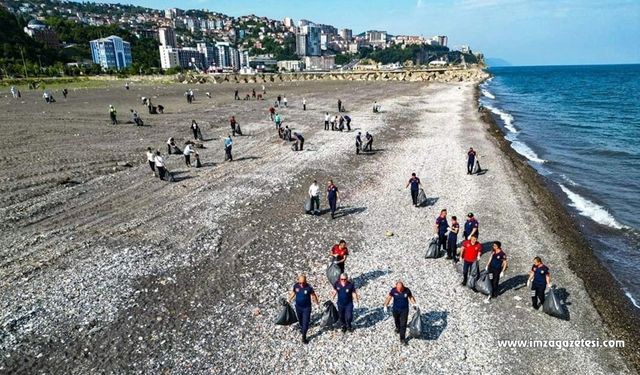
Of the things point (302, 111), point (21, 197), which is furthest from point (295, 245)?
point (302, 111)

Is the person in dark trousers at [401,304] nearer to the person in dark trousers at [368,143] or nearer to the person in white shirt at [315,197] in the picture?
the person in white shirt at [315,197]

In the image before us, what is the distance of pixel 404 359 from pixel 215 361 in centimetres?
438

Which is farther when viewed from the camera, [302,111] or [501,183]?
[302,111]

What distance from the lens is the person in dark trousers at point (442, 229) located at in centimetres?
1361

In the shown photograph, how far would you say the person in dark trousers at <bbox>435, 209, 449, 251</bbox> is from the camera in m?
13.6

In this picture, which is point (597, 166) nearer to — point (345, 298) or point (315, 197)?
point (315, 197)

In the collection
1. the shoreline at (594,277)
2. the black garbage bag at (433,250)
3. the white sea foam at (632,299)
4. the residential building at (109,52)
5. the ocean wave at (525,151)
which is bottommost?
the white sea foam at (632,299)

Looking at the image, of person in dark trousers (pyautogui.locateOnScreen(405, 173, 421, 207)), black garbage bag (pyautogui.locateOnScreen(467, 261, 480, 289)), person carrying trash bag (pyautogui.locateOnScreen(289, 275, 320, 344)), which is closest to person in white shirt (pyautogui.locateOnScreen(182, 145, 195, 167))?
person in dark trousers (pyautogui.locateOnScreen(405, 173, 421, 207))

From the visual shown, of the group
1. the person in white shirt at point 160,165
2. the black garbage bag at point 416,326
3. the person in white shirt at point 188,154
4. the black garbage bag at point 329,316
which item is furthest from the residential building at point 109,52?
the black garbage bag at point 416,326

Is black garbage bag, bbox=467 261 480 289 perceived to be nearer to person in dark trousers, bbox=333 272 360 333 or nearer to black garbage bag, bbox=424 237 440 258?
black garbage bag, bbox=424 237 440 258

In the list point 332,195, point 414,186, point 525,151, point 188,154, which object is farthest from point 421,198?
point 525,151

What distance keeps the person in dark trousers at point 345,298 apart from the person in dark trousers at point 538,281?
190 inches

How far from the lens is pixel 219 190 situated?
66.4ft

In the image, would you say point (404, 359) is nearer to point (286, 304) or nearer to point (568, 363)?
point (286, 304)
